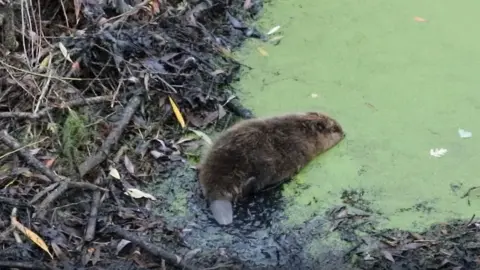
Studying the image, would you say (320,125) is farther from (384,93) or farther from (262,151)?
(384,93)

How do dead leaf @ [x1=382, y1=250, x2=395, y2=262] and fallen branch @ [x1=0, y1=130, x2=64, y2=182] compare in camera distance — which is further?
fallen branch @ [x1=0, y1=130, x2=64, y2=182]

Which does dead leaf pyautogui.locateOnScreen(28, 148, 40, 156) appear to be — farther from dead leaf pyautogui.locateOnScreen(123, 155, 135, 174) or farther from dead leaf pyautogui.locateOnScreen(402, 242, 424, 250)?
dead leaf pyautogui.locateOnScreen(402, 242, 424, 250)

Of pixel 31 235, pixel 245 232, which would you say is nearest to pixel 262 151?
pixel 245 232

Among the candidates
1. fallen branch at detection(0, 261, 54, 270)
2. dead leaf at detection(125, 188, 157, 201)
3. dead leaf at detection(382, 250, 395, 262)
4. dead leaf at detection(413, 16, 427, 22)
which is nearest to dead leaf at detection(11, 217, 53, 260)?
fallen branch at detection(0, 261, 54, 270)

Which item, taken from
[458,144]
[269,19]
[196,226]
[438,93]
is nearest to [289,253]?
[196,226]

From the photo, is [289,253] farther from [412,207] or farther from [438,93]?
[438,93]

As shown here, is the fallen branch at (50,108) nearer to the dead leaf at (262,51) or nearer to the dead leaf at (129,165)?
the dead leaf at (129,165)

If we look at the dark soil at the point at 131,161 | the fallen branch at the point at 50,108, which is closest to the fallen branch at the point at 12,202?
the dark soil at the point at 131,161
